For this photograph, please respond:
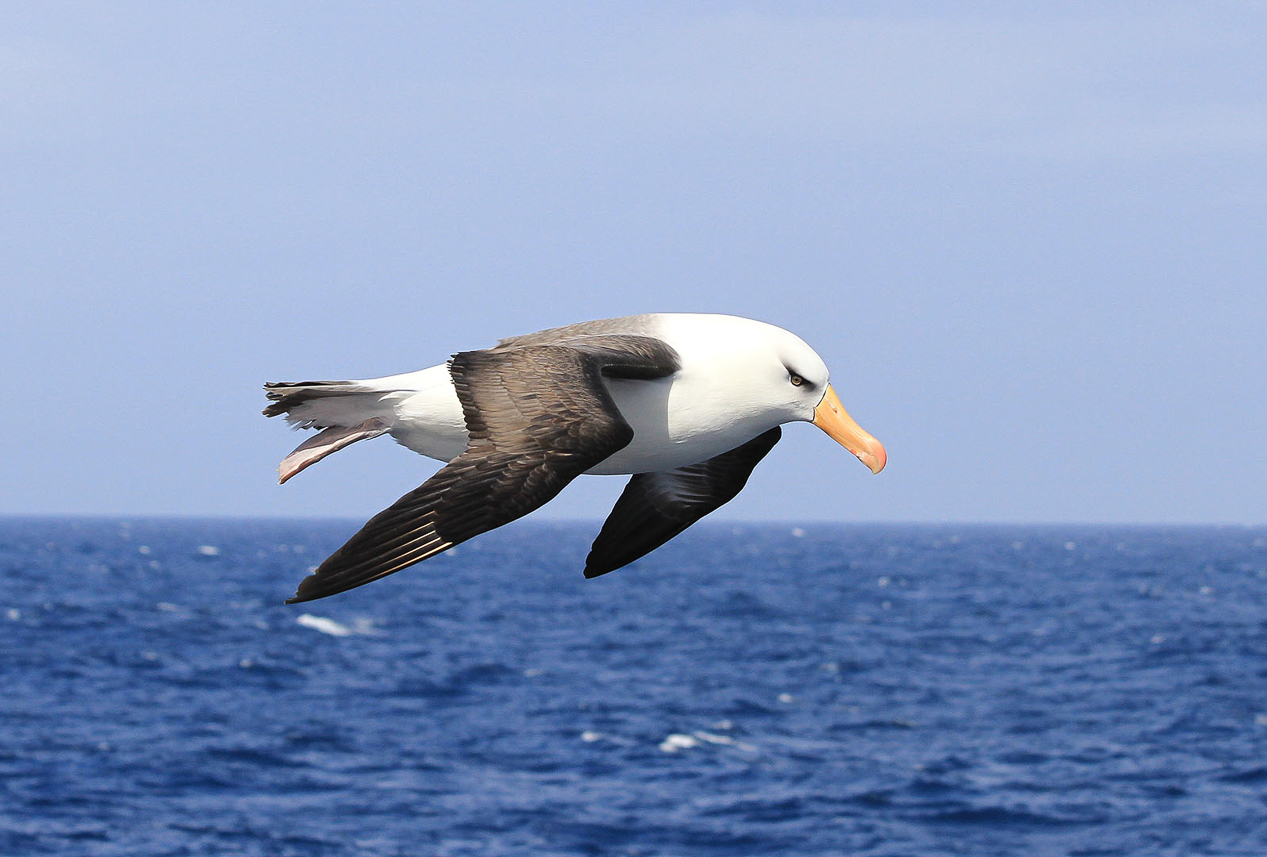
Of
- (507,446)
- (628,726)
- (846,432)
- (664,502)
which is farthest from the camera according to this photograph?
(628,726)

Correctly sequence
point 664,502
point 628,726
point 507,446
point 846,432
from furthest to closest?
point 628,726 → point 664,502 → point 846,432 → point 507,446

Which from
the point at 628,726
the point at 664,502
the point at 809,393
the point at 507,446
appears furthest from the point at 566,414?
the point at 628,726

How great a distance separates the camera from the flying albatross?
4.39 m

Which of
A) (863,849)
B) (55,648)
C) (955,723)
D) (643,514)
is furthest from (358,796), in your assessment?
(643,514)

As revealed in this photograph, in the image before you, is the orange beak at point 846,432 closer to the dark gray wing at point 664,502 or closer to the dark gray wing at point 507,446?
the dark gray wing at point 507,446

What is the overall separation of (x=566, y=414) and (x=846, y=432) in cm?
149

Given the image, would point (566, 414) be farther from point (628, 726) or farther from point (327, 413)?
point (628, 726)

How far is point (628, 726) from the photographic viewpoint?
54.3m

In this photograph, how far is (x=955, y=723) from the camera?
183 feet

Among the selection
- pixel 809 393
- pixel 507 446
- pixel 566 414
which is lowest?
pixel 507 446

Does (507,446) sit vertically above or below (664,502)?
above

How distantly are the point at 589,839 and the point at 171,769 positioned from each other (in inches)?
650

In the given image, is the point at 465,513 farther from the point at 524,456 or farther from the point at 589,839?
the point at 589,839

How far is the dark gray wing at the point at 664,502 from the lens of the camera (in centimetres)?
676
